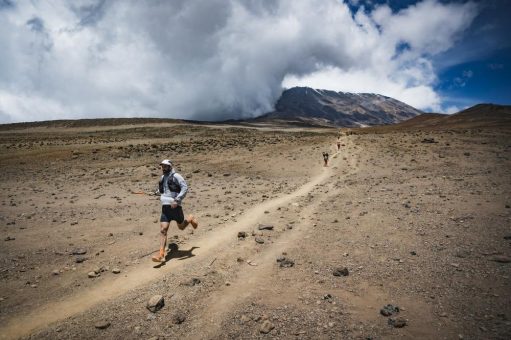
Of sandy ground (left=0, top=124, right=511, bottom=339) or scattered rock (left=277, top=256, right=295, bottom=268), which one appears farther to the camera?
scattered rock (left=277, top=256, right=295, bottom=268)

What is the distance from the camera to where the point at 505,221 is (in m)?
9.21

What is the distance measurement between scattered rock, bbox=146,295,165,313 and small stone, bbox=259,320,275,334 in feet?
6.80

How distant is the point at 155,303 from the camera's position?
19.0ft

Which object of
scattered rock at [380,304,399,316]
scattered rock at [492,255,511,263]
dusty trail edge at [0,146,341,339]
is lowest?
dusty trail edge at [0,146,341,339]

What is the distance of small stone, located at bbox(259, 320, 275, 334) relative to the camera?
199 inches

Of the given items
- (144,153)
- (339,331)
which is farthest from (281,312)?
(144,153)

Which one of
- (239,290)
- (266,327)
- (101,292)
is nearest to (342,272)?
(239,290)

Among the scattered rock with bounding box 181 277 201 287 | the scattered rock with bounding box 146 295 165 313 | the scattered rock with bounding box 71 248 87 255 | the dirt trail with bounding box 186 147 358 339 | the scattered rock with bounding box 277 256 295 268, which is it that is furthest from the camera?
the scattered rock with bounding box 71 248 87 255

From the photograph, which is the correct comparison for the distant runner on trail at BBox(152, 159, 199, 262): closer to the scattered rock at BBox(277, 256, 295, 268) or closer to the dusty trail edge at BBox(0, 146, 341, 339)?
the dusty trail edge at BBox(0, 146, 341, 339)

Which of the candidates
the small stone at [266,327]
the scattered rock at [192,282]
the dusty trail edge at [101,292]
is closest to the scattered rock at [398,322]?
the small stone at [266,327]

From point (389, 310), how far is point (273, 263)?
2963mm

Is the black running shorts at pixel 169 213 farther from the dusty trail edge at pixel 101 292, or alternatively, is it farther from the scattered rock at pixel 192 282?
the scattered rock at pixel 192 282

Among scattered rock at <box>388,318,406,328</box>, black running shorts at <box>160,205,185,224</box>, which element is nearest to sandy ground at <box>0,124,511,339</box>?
scattered rock at <box>388,318,406,328</box>

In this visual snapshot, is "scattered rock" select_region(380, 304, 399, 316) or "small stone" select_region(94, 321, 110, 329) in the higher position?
"scattered rock" select_region(380, 304, 399, 316)
